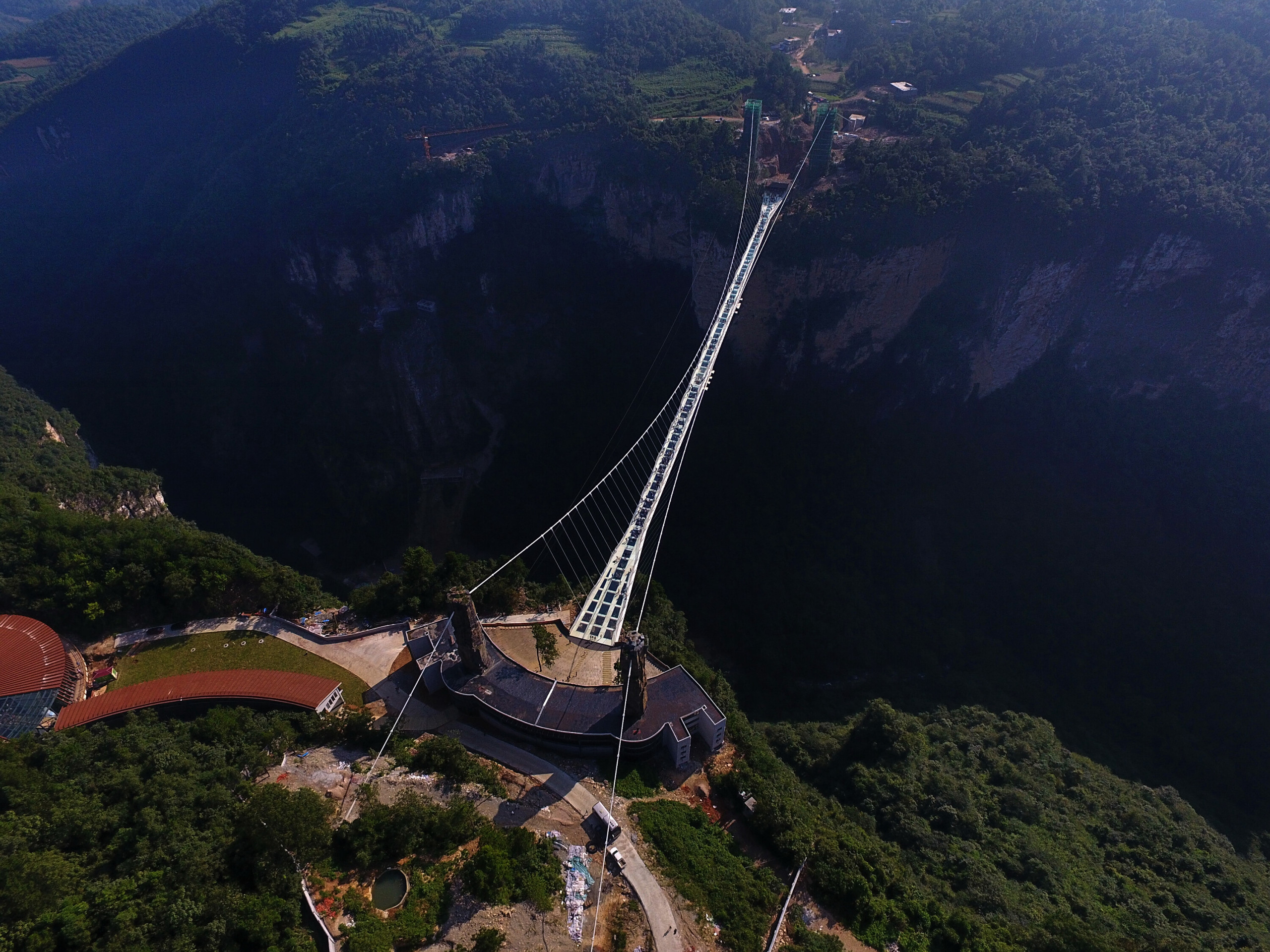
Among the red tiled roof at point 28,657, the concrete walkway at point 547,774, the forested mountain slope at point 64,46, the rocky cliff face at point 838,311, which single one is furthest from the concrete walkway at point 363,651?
the forested mountain slope at point 64,46

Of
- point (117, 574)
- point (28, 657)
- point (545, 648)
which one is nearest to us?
point (28, 657)

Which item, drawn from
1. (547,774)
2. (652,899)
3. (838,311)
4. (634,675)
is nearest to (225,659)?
(547,774)

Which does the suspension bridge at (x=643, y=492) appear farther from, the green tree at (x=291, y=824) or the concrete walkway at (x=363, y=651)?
the green tree at (x=291, y=824)

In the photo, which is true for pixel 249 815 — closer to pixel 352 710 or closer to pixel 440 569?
pixel 352 710

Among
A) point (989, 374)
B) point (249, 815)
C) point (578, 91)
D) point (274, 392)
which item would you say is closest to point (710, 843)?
point (249, 815)

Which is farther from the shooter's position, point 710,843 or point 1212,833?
point 1212,833

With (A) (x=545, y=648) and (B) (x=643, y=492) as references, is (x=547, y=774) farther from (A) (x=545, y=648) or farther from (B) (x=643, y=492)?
(B) (x=643, y=492)
